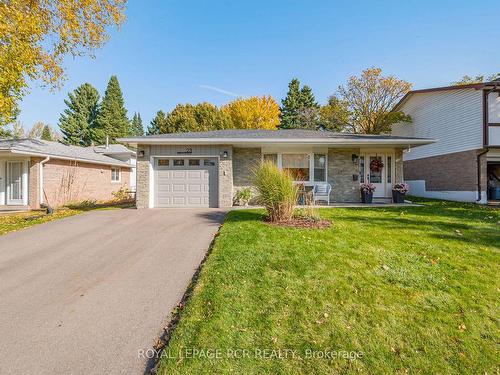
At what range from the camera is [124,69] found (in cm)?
1401

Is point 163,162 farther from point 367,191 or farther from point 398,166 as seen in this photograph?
point 398,166

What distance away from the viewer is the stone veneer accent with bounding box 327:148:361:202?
1180 cm

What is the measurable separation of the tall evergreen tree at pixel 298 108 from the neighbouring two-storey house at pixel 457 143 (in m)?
15.2

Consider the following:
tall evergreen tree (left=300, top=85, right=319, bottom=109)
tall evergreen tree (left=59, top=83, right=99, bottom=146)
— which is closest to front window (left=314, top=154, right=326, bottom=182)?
tall evergreen tree (left=300, top=85, right=319, bottom=109)

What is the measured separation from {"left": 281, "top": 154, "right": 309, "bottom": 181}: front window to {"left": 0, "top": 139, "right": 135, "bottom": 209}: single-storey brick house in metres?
11.1

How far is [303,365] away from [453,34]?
47.2ft

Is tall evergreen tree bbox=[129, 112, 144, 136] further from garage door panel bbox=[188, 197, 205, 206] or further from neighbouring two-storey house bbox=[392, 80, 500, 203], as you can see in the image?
neighbouring two-storey house bbox=[392, 80, 500, 203]

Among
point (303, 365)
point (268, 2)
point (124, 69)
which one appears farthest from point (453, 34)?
point (124, 69)

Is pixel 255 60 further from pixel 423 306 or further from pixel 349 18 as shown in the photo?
pixel 423 306

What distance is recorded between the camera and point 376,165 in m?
11.9

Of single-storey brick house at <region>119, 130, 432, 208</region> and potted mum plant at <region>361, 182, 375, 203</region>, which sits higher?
single-storey brick house at <region>119, 130, 432, 208</region>

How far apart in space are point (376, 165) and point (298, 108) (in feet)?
82.5

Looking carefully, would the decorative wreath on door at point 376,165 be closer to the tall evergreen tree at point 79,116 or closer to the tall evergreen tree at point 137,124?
the tall evergreen tree at point 79,116

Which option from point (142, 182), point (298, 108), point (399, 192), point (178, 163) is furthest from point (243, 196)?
point (298, 108)
